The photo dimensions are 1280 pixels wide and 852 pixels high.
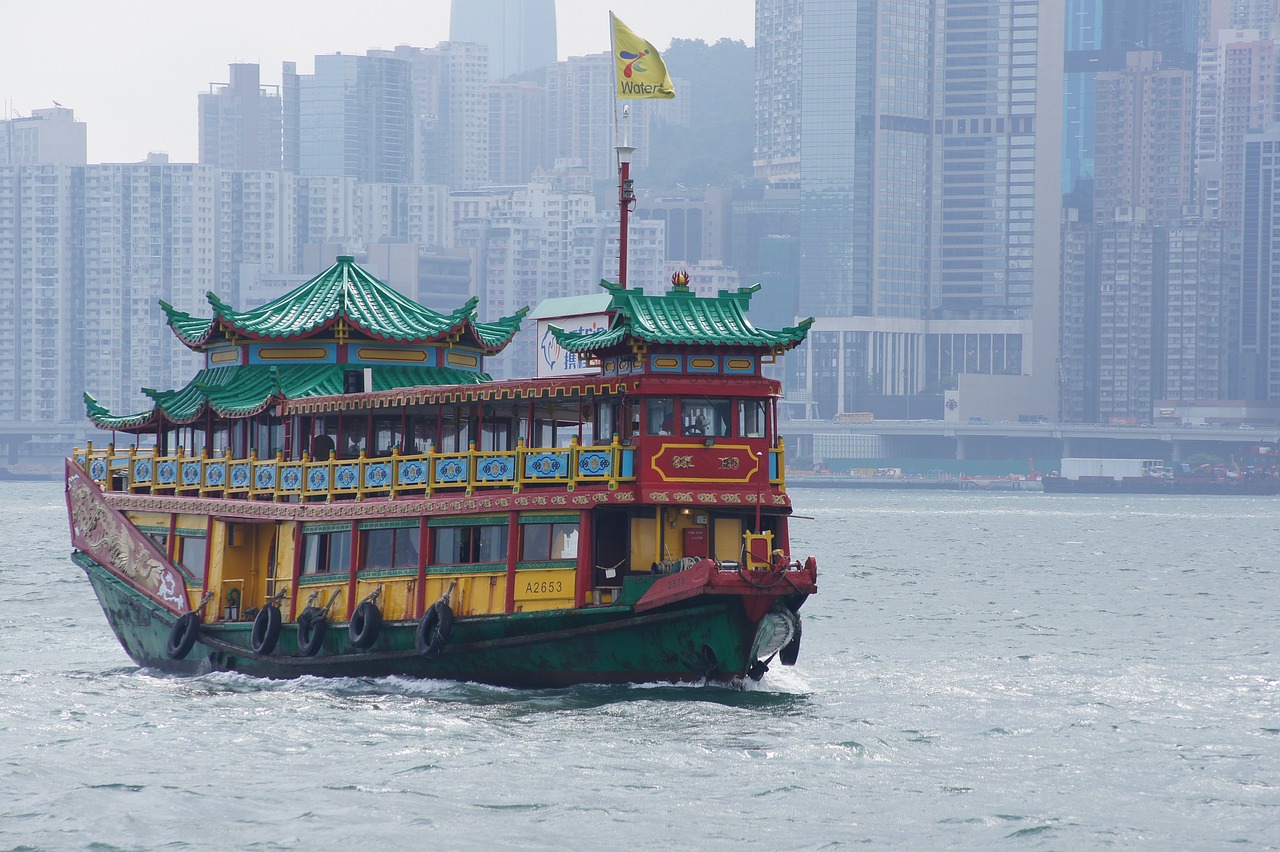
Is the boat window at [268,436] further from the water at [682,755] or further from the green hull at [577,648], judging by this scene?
the water at [682,755]

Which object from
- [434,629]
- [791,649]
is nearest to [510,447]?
[434,629]

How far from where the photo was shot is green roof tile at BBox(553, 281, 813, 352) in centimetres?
2953

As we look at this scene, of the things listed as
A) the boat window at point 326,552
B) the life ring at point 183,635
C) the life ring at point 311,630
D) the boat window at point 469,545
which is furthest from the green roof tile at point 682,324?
the life ring at point 183,635

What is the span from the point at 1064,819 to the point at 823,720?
6432 millimetres

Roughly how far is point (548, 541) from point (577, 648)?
5.72ft

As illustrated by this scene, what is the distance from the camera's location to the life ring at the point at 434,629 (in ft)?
101

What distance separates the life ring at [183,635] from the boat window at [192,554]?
34.4 inches

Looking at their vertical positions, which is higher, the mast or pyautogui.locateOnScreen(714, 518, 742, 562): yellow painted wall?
the mast

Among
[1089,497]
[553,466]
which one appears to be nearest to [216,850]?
[553,466]

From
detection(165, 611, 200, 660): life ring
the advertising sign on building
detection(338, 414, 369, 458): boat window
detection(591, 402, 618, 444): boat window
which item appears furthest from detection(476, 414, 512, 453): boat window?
detection(165, 611, 200, 660): life ring

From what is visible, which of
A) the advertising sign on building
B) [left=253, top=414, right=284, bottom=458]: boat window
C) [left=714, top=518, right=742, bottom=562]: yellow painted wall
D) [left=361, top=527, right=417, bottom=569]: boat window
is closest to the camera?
[left=714, top=518, right=742, bottom=562]: yellow painted wall

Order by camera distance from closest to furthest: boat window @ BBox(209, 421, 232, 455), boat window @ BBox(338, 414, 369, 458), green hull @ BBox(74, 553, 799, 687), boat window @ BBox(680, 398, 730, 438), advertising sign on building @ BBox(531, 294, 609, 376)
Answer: green hull @ BBox(74, 553, 799, 687) → boat window @ BBox(680, 398, 730, 438) → boat window @ BBox(338, 414, 369, 458) → boat window @ BBox(209, 421, 232, 455) → advertising sign on building @ BBox(531, 294, 609, 376)

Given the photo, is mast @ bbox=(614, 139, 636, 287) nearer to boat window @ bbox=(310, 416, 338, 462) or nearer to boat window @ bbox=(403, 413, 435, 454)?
boat window @ bbox=(403, 413, 435, 454)

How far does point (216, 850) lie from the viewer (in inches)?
887
